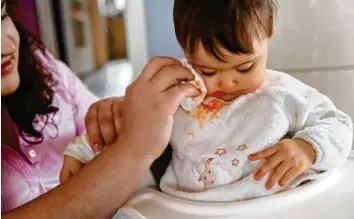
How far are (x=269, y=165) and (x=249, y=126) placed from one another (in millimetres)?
39

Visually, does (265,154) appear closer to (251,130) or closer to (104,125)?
(251,130)

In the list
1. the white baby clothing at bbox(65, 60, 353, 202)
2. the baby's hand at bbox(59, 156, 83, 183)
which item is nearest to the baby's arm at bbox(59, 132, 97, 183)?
the baby's hand at bbox(59, 156, 83, 183)

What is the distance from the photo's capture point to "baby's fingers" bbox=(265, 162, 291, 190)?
420 mm

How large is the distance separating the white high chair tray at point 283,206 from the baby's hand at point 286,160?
2 cm

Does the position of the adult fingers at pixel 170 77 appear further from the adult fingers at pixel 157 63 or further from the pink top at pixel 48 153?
the pink top at pixel 48 153

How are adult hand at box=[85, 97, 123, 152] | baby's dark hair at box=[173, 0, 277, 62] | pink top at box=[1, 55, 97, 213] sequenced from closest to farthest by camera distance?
baby's dark hair at box=[173, 0, 277, 62]
adult hand at box=[85, 97, 123, 152]
pink top at box=[1, 55, 97, 213]

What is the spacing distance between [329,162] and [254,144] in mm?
63

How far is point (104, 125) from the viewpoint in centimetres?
49

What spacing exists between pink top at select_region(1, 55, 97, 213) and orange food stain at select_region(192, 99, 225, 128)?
198 mm

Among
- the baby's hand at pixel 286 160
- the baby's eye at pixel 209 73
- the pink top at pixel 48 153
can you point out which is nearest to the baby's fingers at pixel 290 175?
the baby's hand at pixel 286 160

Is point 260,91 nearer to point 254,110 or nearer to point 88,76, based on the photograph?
point 254,110

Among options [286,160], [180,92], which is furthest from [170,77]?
[286,160]

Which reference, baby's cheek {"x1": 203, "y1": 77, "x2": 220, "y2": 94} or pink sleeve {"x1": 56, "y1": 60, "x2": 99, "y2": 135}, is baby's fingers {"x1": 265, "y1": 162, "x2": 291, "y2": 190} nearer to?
baby's cheek {"x1": 203, "y1": 77, "x2": 220, "y2": 94}

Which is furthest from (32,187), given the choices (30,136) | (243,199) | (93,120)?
(243,199)
